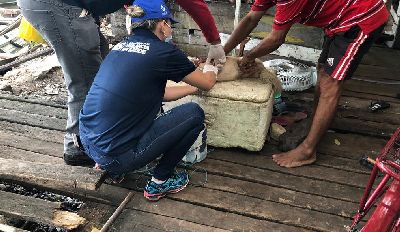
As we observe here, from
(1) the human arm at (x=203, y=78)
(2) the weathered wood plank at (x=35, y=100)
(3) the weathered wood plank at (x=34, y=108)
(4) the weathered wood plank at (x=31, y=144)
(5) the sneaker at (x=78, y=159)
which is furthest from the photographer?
(2) the weathered wood plank at (x=35, y=100)

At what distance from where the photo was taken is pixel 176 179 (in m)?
3.42

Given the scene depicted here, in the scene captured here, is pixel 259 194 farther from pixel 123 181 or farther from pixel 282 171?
pixel 123 181

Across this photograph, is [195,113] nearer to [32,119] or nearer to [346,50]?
[346,50]

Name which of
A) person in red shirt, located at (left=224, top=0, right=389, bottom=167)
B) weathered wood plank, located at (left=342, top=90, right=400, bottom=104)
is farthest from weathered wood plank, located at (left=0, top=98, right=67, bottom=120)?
weathered wood plank, located at (left=342, top=90, right=400, bottom=104)

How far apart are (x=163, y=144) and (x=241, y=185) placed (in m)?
0.81

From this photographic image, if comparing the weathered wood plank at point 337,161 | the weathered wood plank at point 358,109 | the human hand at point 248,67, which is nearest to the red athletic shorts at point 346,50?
the human hand at point 248,67

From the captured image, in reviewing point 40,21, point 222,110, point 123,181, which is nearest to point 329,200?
point 222,110

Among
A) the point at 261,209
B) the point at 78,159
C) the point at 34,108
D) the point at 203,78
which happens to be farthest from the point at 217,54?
the point at 34,108

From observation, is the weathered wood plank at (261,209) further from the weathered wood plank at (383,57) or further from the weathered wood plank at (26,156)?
the weathered wood plank at (383,57)

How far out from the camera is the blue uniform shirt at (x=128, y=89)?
2.86m

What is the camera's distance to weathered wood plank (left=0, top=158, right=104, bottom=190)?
322 cm

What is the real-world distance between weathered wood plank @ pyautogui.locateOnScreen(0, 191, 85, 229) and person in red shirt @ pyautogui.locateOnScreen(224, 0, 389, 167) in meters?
1.84

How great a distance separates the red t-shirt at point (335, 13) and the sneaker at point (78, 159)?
202cm

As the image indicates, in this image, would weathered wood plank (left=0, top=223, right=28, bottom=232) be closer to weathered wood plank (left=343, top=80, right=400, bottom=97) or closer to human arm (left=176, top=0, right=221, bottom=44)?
human arm (left=176, top=0, right=221, bottom=44)
